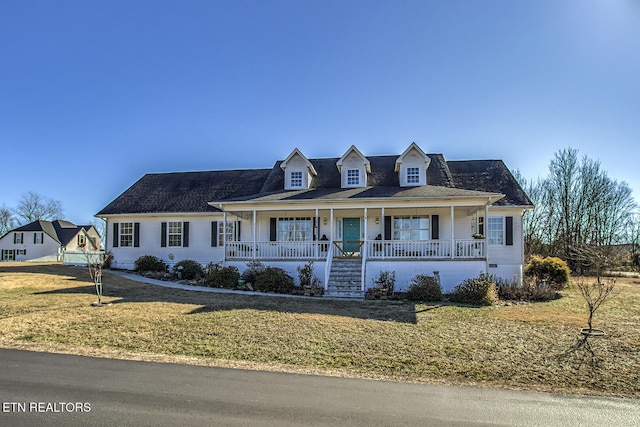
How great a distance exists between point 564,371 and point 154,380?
6952mm

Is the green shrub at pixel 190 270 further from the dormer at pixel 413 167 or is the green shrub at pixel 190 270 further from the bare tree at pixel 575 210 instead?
the bare tree at pixel 575 210

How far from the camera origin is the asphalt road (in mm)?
4770

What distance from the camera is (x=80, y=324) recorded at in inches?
377

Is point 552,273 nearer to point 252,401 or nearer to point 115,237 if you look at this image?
point 252,401

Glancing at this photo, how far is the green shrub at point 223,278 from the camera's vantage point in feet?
56.2

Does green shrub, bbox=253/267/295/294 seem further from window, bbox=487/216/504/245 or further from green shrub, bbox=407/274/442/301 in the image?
window, bbox=487/216/504/245

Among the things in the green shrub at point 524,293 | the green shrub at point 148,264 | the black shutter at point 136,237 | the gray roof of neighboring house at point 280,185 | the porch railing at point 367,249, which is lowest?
the green shrub at point 524,293

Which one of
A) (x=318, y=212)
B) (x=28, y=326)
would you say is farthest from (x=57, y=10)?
(x=318, y=212)

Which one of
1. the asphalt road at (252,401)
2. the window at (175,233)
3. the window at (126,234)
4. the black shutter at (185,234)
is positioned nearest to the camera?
the asphalt road at (252,401)

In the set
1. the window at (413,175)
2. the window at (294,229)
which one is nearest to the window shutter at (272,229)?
the window at (294,229)

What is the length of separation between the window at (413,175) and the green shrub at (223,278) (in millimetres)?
9956

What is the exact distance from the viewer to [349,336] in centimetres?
906

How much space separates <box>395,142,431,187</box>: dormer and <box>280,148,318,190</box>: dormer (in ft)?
16.2

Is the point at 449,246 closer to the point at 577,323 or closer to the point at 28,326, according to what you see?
the point at 577,323
